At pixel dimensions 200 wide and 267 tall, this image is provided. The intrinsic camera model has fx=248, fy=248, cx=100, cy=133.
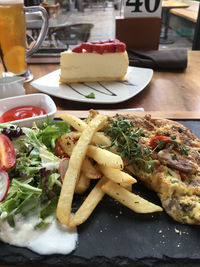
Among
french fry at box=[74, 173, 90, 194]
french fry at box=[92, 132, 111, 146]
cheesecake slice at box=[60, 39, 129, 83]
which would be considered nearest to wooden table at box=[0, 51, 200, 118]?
cheesecake slice at box=[60, 39, 129, 83]

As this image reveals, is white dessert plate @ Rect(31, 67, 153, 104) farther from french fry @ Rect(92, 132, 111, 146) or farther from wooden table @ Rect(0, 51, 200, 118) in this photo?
french fry @ Rect(92, 132, 111, 146)

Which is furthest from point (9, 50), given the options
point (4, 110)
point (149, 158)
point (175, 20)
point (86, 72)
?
point (175, 20)

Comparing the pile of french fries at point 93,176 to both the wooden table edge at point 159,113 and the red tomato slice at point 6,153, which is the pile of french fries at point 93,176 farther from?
the wooden table edge at point 159,113

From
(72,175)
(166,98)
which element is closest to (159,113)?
(166,98)

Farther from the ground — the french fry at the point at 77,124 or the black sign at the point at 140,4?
the black sign at the point at 140,4

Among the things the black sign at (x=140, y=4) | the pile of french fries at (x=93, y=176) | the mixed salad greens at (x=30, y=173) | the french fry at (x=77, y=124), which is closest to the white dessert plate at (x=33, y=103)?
the mixed salad greens at (x=30, y=173)

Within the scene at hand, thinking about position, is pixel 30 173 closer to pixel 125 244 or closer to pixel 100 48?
pixel 125 244
